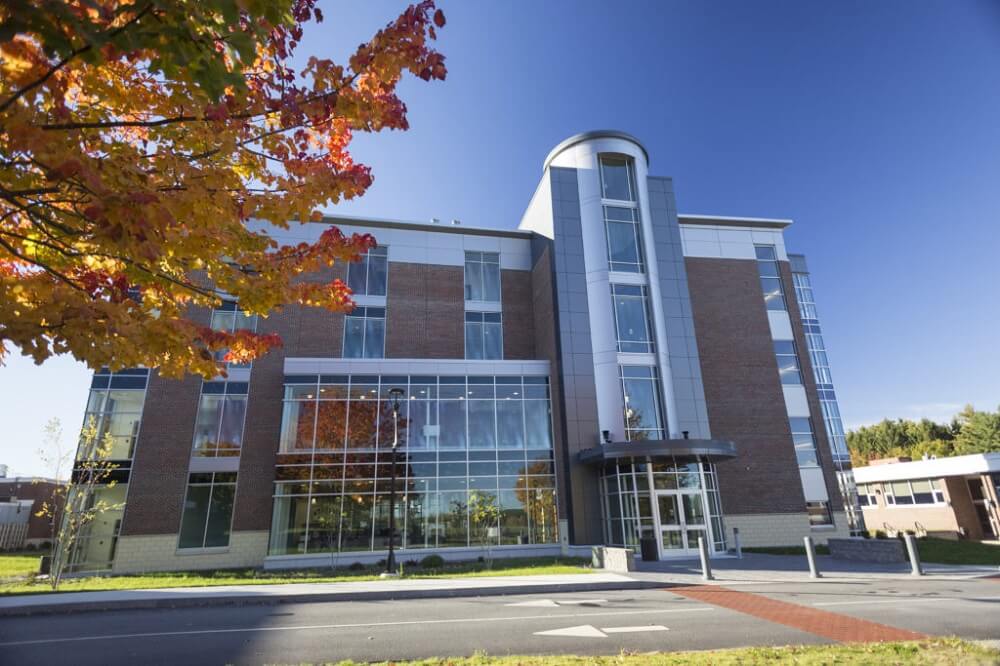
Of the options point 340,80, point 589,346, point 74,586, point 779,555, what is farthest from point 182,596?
point 779,555

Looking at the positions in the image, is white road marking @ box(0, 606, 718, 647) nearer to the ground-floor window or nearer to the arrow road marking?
the arrow road marking

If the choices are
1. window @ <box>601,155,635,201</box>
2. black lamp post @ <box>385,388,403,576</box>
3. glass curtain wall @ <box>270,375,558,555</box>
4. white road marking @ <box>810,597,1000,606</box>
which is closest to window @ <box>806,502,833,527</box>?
glass curtain wall @ <box>270,375,558,555</box>

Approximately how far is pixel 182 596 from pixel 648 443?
1607cm

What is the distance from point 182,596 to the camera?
12836mm

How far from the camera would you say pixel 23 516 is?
145 ft

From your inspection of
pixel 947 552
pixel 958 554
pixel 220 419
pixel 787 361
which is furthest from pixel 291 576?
pixel 787 361

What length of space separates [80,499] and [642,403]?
917 inches

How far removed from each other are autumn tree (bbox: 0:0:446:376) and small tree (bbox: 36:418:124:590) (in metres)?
16.1

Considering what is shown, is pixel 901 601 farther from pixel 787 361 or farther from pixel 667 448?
pixel 787 361

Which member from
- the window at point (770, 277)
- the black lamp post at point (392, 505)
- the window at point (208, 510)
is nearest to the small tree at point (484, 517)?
the black lamp post at point (392, 505)

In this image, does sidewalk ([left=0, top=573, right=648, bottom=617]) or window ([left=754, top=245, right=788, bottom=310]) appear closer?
sidewalk ([left=0, top=573, right=648, bottom=617])

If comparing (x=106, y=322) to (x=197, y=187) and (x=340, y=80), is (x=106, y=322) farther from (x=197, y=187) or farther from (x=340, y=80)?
(x=340, y=80)

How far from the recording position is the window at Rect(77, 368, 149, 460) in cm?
2303

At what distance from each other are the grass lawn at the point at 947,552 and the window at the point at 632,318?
11.0 metres
